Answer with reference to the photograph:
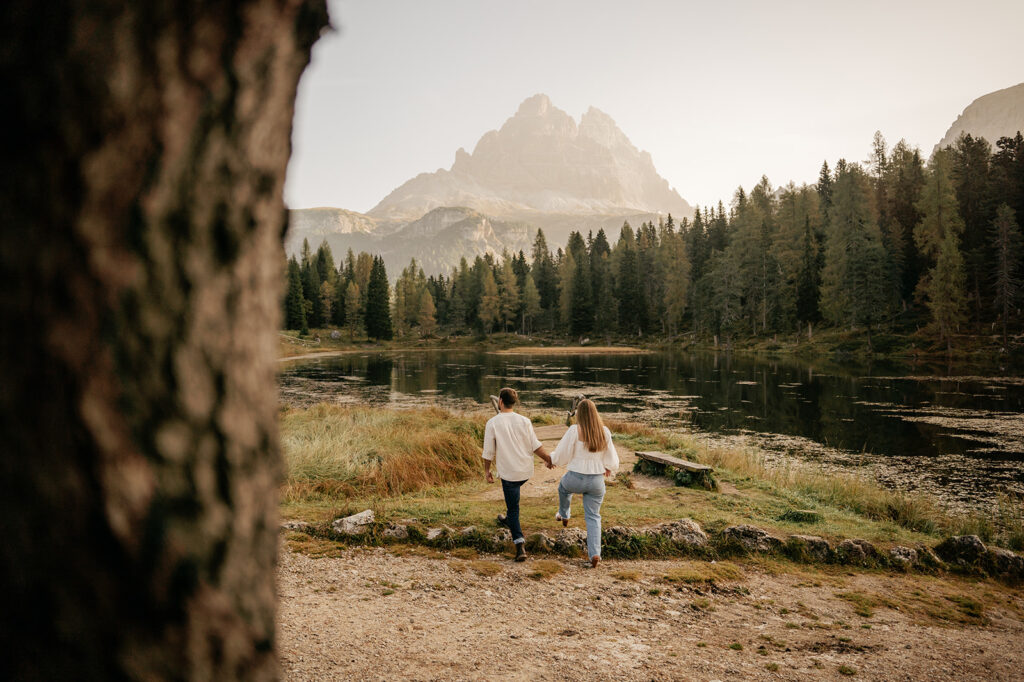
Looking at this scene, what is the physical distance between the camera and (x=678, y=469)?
439 inches

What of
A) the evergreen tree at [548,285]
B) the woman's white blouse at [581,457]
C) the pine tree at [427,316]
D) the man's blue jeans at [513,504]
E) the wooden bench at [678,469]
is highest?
the evergreen tree at [548,285]

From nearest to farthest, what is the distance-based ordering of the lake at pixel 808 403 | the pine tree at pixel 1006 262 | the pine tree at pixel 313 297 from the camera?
1. the lake at pixel 808 403
2. the pine tree at pixel 1006 262
3. the pine tree at pixel 313 297

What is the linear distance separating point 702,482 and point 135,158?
1129cm

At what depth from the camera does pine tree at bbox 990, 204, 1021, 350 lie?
145 ft

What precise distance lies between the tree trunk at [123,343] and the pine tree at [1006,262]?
57069 millimetres

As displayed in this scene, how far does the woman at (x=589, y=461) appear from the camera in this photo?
21.9 ft

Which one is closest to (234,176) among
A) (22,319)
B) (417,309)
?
(22,319)

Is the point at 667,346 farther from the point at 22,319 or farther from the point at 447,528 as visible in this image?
the point at 22,319

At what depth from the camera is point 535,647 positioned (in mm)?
4594

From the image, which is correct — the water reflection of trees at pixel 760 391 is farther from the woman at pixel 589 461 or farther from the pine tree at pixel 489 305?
the pine tree at pixel 489 305

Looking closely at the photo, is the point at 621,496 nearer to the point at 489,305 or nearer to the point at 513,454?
the point at 513,454

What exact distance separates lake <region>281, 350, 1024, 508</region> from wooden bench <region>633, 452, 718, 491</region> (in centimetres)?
518

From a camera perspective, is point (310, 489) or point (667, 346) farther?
point (667, 346)

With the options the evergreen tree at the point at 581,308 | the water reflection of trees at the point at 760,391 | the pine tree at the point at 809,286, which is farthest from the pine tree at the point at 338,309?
the pine tree at the point at 809,286
